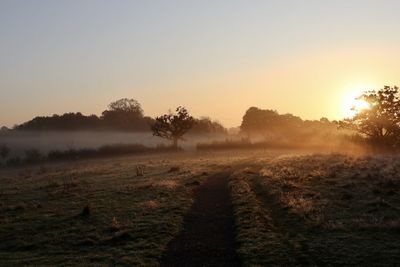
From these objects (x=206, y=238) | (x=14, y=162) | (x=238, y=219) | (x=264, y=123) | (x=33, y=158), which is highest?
(x=264, y=123)

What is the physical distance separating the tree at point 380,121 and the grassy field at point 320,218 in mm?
38186

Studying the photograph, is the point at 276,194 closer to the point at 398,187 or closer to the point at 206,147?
the point at 398,187

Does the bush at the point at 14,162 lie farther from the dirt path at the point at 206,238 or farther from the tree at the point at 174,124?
the dirt path at the point at 206,238

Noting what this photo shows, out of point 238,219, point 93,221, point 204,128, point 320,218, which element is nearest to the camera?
point 320,218

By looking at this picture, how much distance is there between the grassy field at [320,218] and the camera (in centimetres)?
1995

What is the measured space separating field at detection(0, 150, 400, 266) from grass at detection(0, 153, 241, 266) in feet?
0.18

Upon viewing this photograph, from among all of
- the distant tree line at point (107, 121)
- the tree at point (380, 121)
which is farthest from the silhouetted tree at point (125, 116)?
the tree at point (380, 121)

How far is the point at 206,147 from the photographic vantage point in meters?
107

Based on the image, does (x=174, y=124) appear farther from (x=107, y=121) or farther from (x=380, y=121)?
(x=107, y=121)

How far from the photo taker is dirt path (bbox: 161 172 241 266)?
66.5 ft

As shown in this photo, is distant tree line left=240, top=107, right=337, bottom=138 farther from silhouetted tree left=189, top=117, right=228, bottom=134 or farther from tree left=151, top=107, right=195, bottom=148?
tree left=151, top=107, right=195, bottom=148

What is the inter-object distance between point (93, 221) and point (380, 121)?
61.6 m

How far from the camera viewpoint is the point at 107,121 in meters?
180

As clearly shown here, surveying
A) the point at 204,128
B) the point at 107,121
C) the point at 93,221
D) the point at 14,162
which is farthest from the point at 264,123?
the point at 93,221
